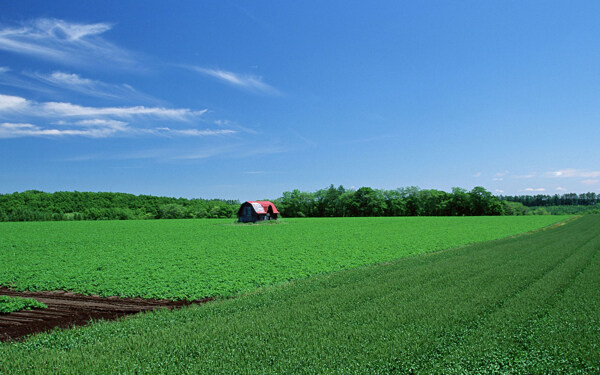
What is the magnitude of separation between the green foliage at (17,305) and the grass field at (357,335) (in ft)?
11.4

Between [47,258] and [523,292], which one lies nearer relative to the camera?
[523,292]

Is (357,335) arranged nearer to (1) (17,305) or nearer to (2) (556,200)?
(1) (17,305)

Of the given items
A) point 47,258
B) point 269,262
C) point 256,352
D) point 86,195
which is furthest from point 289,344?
point 86,195

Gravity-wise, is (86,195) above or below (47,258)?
above

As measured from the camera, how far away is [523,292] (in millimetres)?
10023

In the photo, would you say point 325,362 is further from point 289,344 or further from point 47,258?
point 47,258

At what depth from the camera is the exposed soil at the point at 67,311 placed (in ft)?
28.8

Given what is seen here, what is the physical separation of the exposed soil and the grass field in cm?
114

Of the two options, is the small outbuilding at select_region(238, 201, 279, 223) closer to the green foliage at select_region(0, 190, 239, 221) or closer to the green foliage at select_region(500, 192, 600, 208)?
the green foliage at select_region(0, 190, 239, 221)

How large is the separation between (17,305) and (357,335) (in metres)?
10.8

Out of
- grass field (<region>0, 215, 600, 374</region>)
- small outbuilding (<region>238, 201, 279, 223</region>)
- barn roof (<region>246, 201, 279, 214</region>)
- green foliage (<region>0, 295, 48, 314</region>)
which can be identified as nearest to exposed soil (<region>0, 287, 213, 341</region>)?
green foliage (<region>0, 295, 48, 314</region>)

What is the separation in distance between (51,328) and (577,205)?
228466 mm

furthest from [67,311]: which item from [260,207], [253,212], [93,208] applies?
[93,208]

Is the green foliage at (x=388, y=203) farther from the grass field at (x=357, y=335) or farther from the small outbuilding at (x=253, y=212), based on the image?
the grass field at (x=357, y=335)
